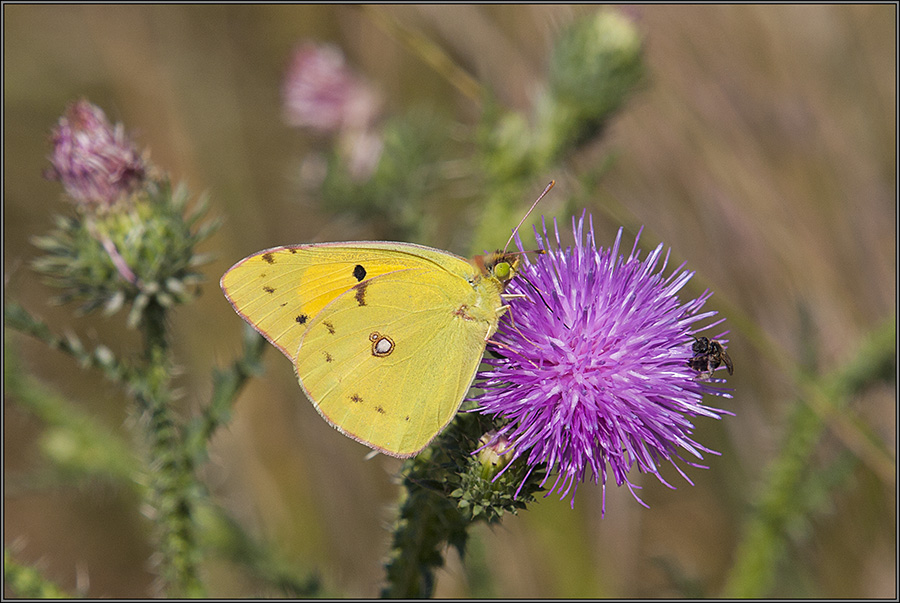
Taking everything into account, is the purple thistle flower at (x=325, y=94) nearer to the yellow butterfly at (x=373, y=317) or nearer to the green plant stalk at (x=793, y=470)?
the yellow butterfly at (x=373, y=317)

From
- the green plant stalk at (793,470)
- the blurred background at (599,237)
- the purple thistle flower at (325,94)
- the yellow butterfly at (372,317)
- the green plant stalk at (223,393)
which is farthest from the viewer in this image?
the purple thistle flower at (325,94)

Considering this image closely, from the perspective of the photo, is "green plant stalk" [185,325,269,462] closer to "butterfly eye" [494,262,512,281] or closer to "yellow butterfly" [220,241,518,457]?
"yellow butterfly" [220,241,518,457]

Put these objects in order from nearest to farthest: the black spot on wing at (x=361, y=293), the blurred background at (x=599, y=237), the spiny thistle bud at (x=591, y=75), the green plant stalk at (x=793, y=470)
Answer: the black spot on wing at (x=361, y=293), the green plant stalk at (x=793, y=470), the spiny thistle bud at (x=591, y=75), the blurred background at (x=599, y=237)

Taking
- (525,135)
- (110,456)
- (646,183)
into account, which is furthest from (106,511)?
(646,183)

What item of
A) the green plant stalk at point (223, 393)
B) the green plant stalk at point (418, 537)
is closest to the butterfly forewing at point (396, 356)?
the green plant stalk at point (418, 537)

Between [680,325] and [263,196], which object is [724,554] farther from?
[263,196]
